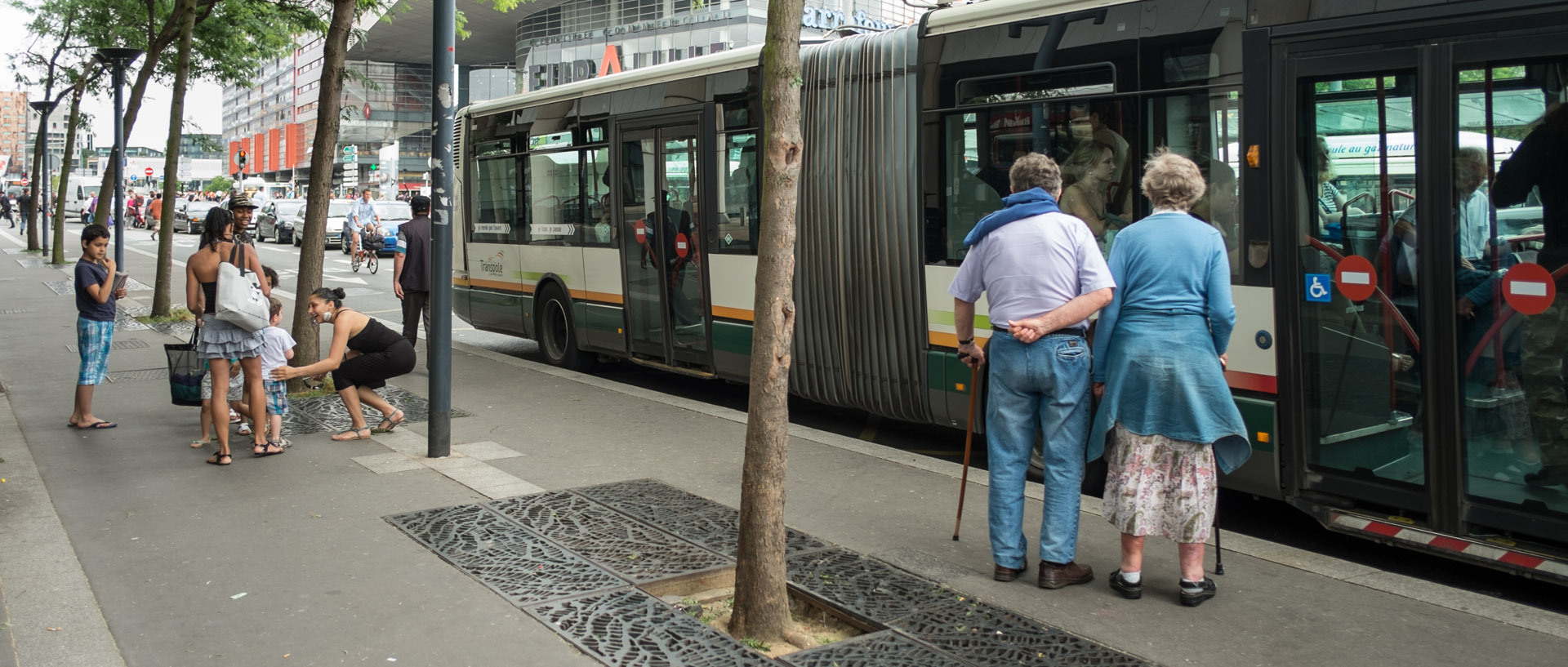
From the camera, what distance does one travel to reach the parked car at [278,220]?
39.5 meters

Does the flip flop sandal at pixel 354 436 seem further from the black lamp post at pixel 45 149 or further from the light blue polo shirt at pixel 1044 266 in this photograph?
the black lamp post at pixel 45 149

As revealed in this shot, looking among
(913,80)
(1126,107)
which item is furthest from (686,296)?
(1126,107)

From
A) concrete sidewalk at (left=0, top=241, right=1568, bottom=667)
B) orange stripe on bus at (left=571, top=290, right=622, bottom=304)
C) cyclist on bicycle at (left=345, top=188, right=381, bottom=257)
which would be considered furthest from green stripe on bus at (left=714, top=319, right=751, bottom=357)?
cyclist on bicycle at (left=345, top=188, right=381, bottom=257)

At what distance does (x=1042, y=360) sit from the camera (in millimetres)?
5184

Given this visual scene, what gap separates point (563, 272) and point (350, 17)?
9.45 ft

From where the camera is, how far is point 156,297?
17125mm

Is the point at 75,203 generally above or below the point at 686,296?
above

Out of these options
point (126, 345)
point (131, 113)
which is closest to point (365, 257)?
point (131, 113)

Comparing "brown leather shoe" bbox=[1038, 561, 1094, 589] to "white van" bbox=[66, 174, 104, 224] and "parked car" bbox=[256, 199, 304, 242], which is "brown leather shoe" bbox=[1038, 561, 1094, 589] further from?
"white van" bbox=[66, 174, 104, 224]

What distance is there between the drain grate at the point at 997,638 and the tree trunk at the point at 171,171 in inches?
546

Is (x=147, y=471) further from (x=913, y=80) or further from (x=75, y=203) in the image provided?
(x=75, y=203)

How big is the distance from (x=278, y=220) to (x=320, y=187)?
3123 cm

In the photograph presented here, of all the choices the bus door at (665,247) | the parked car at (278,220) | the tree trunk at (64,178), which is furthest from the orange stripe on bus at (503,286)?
the parked car at (278,220)

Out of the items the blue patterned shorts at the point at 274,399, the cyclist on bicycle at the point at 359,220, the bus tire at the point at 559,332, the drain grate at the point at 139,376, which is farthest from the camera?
the cyclist on bicycle at the point at 359,220
